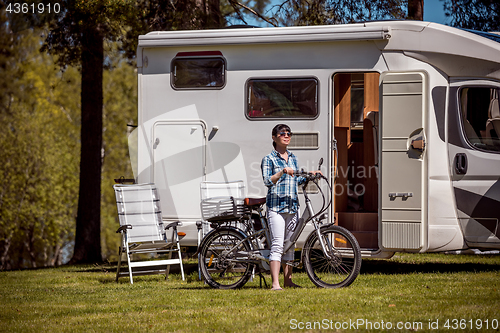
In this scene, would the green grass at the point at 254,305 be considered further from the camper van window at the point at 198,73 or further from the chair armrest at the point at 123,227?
the camper van window at the point at 198,73

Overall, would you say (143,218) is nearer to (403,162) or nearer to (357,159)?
(357,159)

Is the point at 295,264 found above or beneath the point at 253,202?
beneath

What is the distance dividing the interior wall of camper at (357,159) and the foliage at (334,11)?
2338 mm

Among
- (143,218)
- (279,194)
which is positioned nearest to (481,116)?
(279,194)

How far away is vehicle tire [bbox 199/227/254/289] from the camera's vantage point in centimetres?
605

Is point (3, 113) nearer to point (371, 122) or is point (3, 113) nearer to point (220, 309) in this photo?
point (371, 122)

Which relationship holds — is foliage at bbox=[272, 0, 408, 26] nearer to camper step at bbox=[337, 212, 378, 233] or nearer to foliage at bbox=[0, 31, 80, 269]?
camper step at bbox=[337, 212, 378, 233]

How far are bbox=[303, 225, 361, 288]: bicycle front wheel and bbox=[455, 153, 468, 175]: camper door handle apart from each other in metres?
1.78

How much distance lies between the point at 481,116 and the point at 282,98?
229 cm

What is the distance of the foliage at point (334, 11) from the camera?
33.8ft

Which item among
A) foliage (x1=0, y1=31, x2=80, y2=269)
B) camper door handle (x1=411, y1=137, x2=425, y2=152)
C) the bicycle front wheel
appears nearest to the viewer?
the bicycle front wheel

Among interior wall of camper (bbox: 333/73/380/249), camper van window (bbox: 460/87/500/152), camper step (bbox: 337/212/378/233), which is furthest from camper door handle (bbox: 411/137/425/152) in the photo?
camper step (bbox: 337/212/378/233)

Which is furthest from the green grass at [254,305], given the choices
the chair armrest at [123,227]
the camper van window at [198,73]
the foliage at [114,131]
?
the foliage at [114,131]

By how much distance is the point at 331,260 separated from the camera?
5707 millimetres
